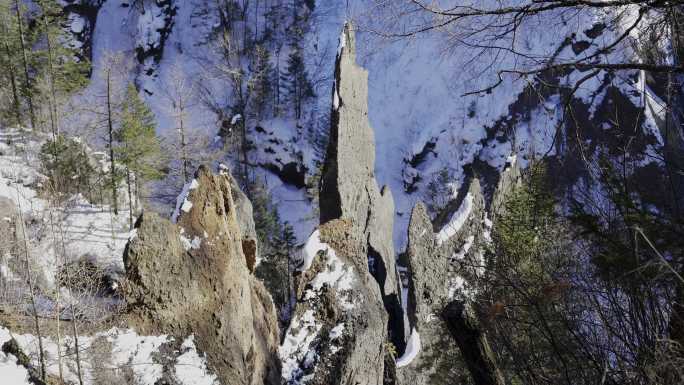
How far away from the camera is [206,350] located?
5855 mm

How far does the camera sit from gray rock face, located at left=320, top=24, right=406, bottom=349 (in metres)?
11.1

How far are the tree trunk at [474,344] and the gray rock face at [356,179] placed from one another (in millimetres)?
6145

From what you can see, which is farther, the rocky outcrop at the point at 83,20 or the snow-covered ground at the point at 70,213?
the rocky outcrop at the point at 83,20

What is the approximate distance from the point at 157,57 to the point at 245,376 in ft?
99.6

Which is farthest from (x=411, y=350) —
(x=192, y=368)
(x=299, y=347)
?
(x=192, y=368)

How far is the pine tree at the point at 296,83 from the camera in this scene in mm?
30547

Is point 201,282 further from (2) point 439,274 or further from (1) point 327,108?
(1) point 327,108

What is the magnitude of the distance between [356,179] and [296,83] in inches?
799

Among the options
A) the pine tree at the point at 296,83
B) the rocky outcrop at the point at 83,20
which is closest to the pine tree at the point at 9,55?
the rocky outcrop at the point at 83,20

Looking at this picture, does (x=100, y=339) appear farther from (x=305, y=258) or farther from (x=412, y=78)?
(x=412, y=78)

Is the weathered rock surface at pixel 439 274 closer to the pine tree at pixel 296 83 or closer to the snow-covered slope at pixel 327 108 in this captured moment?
the snow-covered slope at pixel 327 108

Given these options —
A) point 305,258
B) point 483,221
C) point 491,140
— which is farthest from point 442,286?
point 491,140

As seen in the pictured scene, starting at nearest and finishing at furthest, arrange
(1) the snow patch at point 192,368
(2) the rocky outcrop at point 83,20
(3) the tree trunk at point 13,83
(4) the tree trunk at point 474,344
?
1. (4) the tree trunk at point 474,344
2. (1) the snow patch at point 192,368
3. (3) the tree trunk at point 13,83
4. (2) the rocky outcrop at point 83,20

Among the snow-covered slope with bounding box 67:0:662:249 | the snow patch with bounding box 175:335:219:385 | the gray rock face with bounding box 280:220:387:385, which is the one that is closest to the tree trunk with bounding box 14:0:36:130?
the snow-covered slope with bounding box 67:0:662:249
